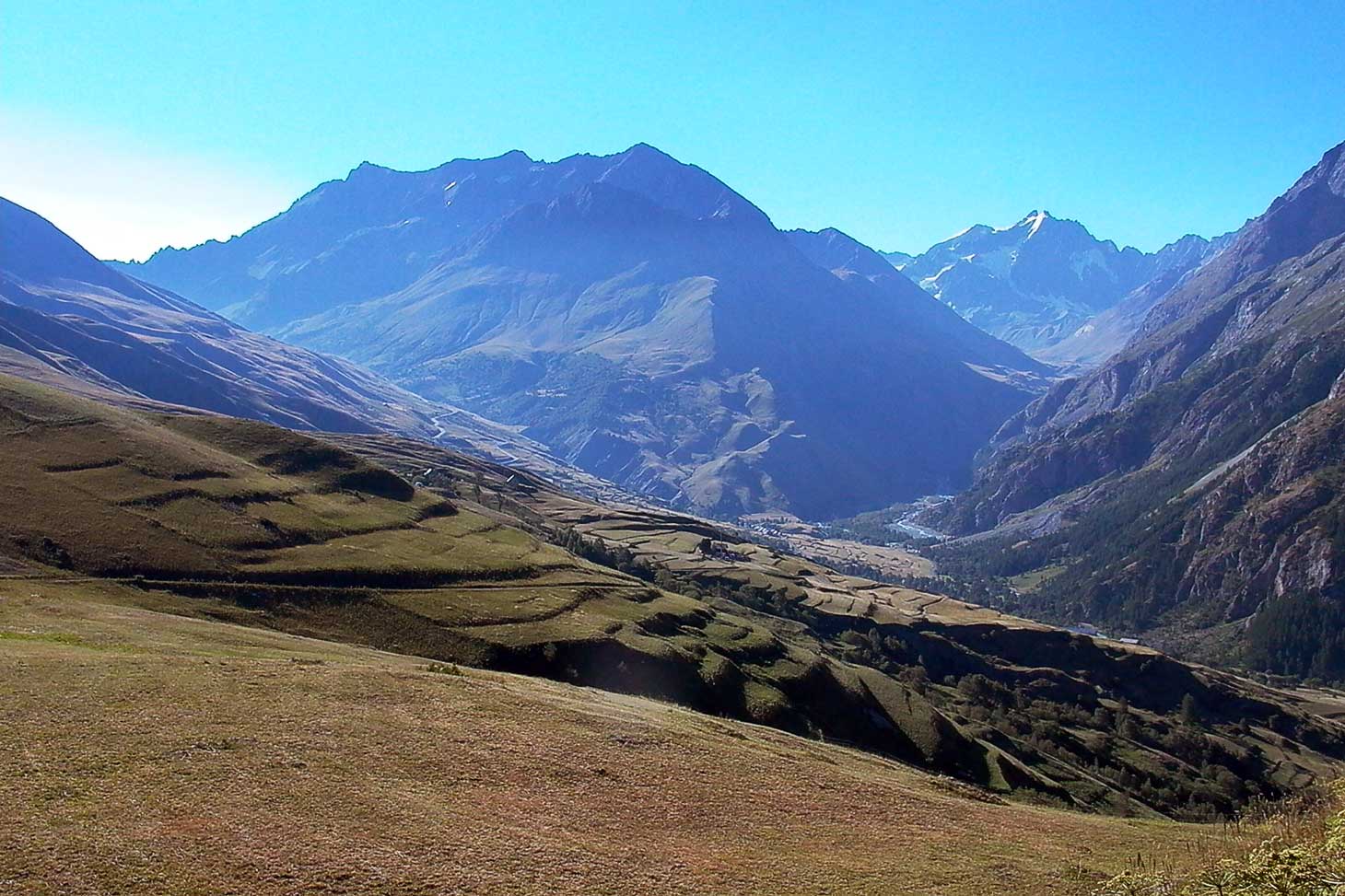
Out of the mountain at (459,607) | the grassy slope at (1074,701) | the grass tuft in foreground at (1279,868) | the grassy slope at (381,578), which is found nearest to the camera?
the grass tuft in foreground at (1279,868)

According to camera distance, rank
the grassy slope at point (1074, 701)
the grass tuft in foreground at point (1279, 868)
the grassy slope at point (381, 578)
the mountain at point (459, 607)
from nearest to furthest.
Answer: the grass tuft in foreground at point (1279, 868) < the mountain at point (459, 607) < the grassy slope at point (381, 578) < the grassy slope at point (1074, 701)

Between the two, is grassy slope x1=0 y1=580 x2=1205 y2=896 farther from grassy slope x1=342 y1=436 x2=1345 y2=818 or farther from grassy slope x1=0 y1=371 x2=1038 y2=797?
grassy slope x1=342 y1=436 x2=1345 y2=818

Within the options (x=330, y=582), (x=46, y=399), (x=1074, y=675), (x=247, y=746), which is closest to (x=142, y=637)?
(x=247, y=746)

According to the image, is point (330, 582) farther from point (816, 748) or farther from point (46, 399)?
point (46, 399)

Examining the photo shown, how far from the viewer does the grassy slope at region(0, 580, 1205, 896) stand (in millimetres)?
24594

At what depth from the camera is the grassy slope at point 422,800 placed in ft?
80.7

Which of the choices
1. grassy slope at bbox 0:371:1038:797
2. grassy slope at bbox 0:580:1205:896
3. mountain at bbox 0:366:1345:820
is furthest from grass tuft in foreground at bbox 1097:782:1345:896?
grassy slope at bbox 0:371:1038:797

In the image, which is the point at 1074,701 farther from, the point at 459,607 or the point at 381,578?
the point at 381,578

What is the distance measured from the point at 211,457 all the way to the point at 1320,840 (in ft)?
411

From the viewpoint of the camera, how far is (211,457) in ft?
384

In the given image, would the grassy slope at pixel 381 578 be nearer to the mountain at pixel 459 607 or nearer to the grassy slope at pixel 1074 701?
the mountain at pixel 459 607

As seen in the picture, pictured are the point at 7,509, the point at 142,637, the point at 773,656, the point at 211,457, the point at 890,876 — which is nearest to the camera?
the point at 890,876

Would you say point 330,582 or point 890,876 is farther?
point 330,582

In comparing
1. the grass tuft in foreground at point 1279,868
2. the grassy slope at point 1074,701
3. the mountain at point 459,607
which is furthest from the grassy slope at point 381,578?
the grass tuft in foreground at point 1279,868
